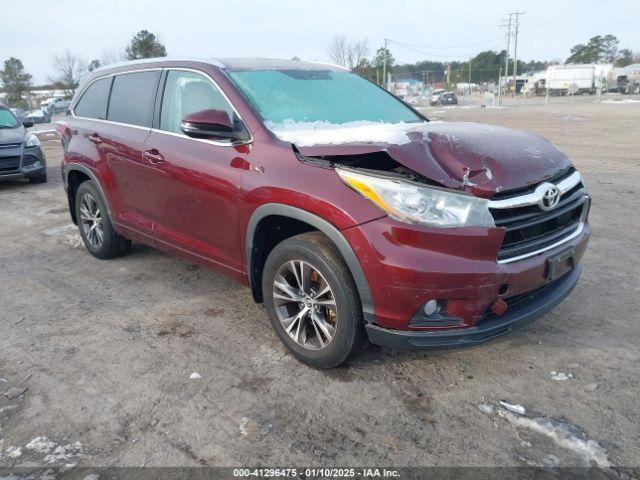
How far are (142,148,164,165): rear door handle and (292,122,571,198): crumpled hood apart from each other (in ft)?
4.61

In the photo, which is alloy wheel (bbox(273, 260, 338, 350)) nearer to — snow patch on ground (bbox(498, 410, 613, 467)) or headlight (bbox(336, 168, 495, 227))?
headlight (bbox(336, 168, 495, 227))

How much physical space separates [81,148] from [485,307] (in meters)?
4.10

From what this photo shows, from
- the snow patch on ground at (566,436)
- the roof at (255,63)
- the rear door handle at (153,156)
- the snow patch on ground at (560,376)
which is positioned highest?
the roof at (255,63)

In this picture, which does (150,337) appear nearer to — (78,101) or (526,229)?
(526,229)

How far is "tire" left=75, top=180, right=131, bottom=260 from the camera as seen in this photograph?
4.94m

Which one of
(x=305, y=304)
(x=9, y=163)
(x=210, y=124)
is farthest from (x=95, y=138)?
(x=9, y=163)

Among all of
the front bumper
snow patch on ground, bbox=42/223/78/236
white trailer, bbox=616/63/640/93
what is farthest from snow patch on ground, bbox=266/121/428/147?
white trailer, bbox=616/63/640/93

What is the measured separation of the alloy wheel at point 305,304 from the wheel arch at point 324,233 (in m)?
0.22

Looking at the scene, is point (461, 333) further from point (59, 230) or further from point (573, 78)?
point (573, 78)

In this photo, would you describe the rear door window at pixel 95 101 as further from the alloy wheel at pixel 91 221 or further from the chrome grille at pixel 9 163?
the chrome grille at pixel 9 163

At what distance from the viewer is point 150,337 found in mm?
3613

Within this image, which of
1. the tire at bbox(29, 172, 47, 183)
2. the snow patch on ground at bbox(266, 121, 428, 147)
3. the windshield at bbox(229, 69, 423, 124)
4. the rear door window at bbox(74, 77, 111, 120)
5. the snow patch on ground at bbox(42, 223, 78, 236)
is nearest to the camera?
the snow patch on ground at bbox(266, 121, 428, 147)

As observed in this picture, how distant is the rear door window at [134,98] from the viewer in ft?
13.8

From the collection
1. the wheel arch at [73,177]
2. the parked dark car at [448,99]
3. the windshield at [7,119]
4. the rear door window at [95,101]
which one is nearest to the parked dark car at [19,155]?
the windshield at [7,119]
